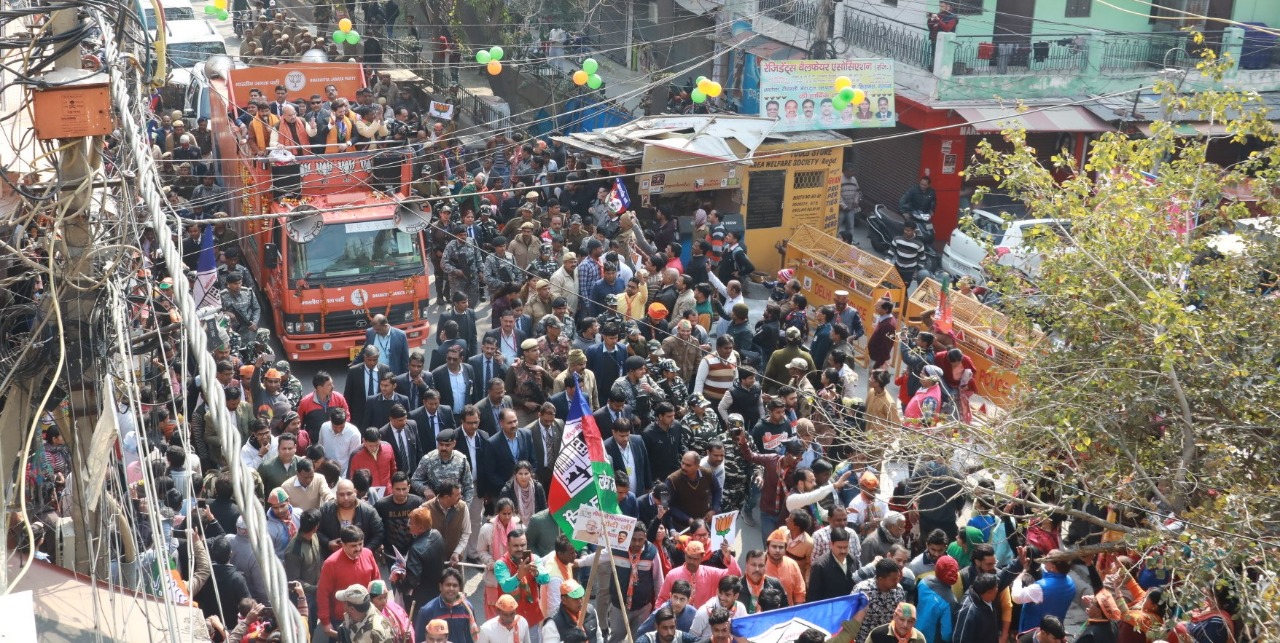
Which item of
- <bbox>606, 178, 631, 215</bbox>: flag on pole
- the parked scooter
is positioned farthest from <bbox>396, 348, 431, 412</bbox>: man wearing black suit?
the parked scooter

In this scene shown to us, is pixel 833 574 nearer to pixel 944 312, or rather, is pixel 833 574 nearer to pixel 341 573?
pixel 341 573

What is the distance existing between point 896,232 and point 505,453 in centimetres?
1041

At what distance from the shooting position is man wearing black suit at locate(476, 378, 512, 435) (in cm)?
1150

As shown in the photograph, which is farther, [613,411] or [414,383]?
[414,383]

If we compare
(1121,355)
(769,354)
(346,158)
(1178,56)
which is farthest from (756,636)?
(1178,56)

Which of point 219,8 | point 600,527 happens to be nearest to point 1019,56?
point 219,8

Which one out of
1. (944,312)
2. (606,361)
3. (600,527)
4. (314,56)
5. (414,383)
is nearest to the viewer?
(600,527)

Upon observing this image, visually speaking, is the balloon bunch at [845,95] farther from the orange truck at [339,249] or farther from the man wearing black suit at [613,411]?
the man wearing black suit at [613,411]

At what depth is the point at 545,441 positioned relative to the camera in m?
11.4

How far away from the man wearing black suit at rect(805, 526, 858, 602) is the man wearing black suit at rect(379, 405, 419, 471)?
3.49 m

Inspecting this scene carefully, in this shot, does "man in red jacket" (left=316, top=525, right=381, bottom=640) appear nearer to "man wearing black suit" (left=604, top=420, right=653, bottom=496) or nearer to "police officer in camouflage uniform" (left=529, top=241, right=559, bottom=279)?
"man wearing black suit" (left=604, top=420, right=653, bottom=496)

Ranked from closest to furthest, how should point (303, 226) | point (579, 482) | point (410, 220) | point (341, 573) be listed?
point (341, 573)
point (579, 482)
point (303, 226)
point (410, 220)

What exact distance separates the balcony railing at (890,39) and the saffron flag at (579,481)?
44.1ft

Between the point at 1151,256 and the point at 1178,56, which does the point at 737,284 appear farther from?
the point at 1178,56
